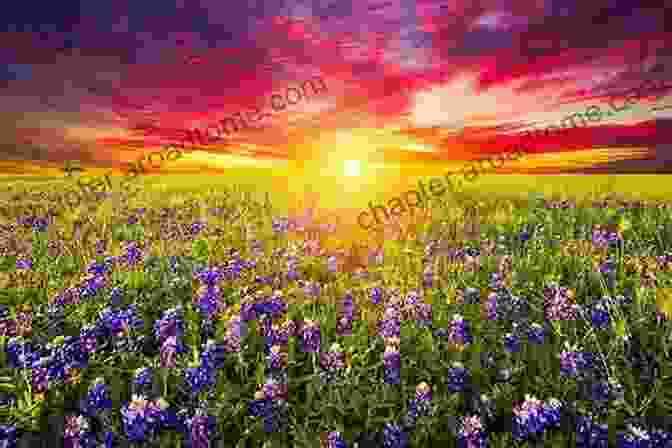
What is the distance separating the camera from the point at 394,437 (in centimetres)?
230

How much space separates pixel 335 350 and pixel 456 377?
32.3 inches

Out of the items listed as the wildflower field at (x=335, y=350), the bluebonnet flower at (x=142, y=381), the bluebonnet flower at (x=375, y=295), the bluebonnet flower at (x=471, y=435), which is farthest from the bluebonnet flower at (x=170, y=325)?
the bluebonnet flower at (x=471, y=435)

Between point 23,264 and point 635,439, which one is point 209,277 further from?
point 635,439

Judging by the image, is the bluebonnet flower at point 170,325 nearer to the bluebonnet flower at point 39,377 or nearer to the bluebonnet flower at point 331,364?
the bluebonnet flower at point 39,377

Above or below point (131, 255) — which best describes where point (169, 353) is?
below

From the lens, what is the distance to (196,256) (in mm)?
5387

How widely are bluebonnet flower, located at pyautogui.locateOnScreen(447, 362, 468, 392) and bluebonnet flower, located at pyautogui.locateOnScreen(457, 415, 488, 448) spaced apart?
31cm

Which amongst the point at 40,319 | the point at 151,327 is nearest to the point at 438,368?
the point at 151,327

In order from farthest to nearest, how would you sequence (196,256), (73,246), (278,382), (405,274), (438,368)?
(73,246) → (196,256) → (405,274) → (438,368) → (278,382)

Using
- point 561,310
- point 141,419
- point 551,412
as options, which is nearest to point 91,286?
point 141,419

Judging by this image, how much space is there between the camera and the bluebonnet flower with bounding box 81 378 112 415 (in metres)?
2.52

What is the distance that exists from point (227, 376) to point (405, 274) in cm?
241

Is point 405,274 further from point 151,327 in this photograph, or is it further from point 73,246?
point 73,246

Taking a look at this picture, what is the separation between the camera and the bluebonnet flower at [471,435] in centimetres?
224
